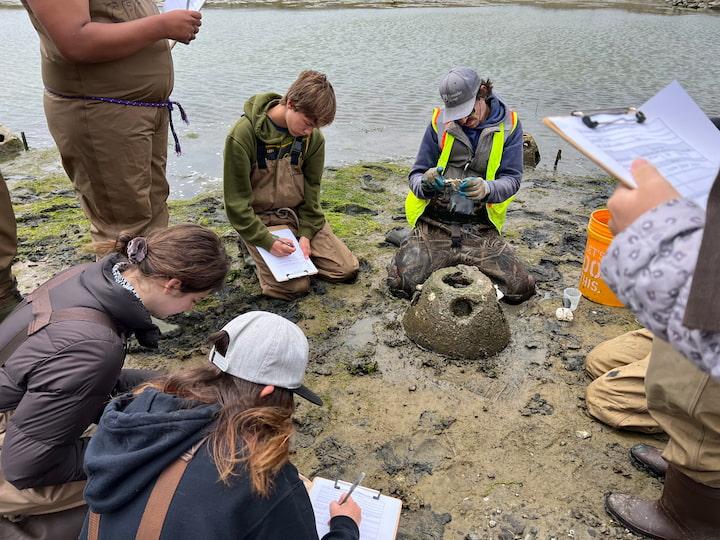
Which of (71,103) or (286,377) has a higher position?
(71,103)

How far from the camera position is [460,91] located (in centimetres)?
Result: 387

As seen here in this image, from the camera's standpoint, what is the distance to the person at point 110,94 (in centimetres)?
286

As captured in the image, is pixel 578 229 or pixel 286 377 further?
pixel 578 229

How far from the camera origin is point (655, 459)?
2.87 m

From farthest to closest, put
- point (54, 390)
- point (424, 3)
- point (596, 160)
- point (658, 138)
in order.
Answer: point (424, 3) → point (54, 390) → point (658, 138) → point (596, 160)

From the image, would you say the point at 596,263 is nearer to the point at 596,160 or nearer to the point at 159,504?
the point at 596,160

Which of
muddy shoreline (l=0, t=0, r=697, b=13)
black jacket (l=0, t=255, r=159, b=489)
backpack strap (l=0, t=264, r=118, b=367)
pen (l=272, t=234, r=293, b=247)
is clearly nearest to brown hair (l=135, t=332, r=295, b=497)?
black jacket (l=0, t=255, r=159, b=489)

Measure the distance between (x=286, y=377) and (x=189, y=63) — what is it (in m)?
13.2

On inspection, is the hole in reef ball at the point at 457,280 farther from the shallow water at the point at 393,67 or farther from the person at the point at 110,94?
the shallow water at the point at 393,67

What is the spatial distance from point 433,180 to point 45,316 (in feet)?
9.23

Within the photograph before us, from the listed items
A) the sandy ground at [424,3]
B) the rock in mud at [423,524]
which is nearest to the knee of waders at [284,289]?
the rock in mud at [423,524]

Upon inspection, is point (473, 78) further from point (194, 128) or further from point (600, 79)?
point (600, 79)

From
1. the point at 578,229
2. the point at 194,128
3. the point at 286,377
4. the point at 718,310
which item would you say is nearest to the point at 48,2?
the point at 286,377

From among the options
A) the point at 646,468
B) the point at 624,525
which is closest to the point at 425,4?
the point at 646,468
